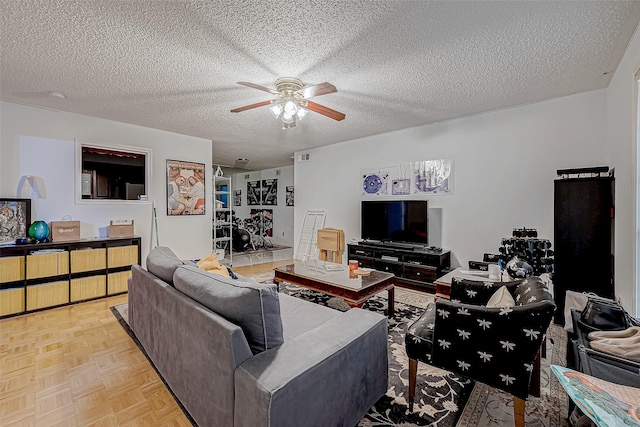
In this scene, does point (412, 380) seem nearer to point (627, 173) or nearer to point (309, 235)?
point (627, 173)

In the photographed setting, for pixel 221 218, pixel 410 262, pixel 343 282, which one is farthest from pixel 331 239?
pixel 221 218

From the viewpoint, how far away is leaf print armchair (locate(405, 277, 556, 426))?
1316 millimetres

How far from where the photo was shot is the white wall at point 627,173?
2023 mm

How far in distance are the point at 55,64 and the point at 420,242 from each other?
4625 millimetres

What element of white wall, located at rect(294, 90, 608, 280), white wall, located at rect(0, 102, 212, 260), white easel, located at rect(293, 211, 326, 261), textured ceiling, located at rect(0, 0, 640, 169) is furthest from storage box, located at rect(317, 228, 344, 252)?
textured ceiling, located at rect(0, 0, 640, 169)

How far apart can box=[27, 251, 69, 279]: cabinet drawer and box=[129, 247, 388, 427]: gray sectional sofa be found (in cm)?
251

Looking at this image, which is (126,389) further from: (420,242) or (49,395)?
(420,242)

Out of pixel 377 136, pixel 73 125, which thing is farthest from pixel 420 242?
pixel 73 125

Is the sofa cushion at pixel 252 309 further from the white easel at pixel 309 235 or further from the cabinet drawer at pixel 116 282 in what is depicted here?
the white easel at pixel 309 235

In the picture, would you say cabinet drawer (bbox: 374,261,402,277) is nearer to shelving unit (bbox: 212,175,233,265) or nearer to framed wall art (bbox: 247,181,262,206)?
shelving unit (bbox: 212,175,233,265)

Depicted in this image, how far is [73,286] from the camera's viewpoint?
3.43 metres

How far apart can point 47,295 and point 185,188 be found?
91.9 inches

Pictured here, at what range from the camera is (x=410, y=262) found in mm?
4109

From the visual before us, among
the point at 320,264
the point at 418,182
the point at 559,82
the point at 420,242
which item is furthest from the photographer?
the point at 418,182
